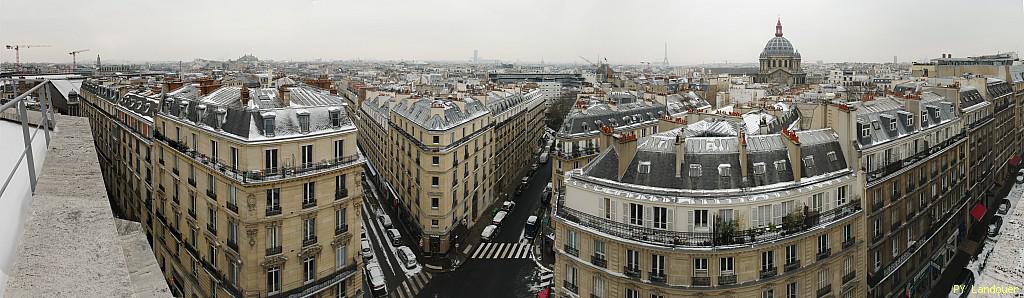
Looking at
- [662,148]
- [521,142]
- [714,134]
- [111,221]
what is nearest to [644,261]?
[662,148]

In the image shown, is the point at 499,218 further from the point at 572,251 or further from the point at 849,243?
the point at 849,243

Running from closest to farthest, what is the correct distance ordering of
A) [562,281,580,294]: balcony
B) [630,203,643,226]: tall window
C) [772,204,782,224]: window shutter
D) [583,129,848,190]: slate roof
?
[630,203,643,226]: tall window
[772,204,782,224]: window shutter
[583,129,848,190]: slate roof
[562,281,580,294]: balcony

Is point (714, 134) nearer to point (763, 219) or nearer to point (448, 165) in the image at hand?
point (763, 219)

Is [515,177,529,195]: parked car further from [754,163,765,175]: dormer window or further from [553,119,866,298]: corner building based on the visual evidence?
[754,163,765,175]: dormer window

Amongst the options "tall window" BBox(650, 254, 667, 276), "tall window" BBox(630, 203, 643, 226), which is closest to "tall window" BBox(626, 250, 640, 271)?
"tall window" BBox(650, 254, 667, 276)

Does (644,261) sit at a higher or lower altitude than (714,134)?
lower

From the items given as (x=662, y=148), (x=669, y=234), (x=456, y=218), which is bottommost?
(x=456, y=218)

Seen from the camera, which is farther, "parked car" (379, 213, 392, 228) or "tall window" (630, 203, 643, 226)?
"parked car" (379, 213, 392, 228)
